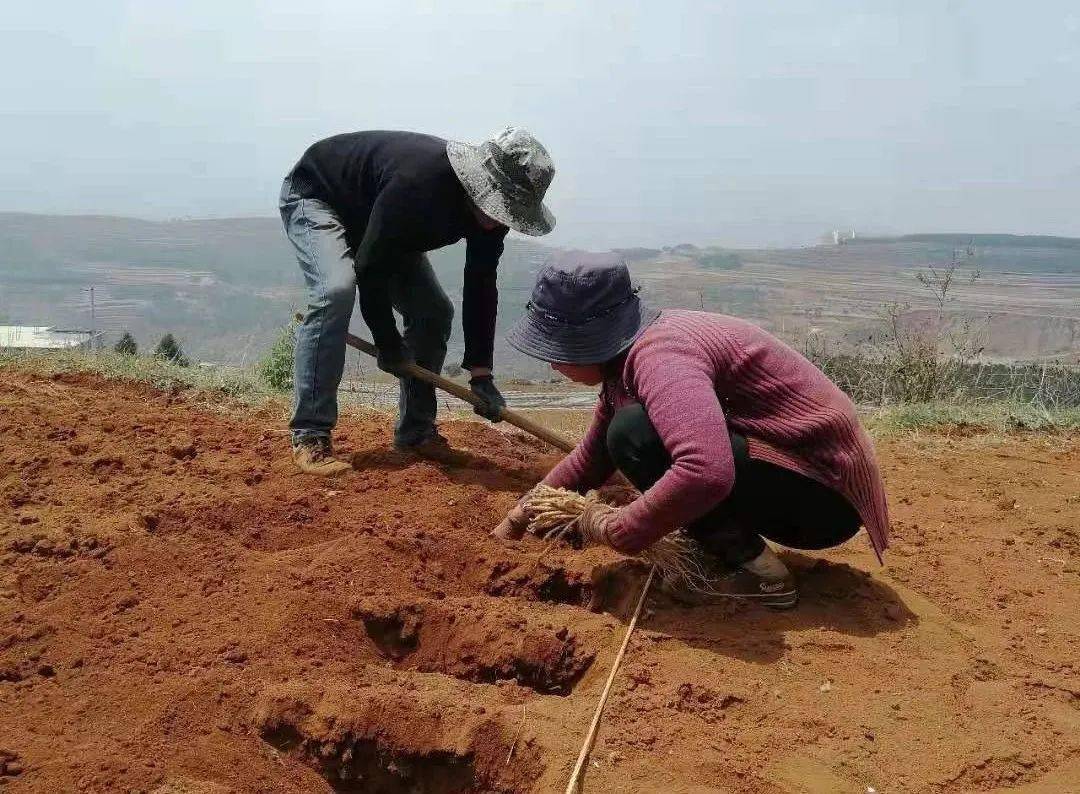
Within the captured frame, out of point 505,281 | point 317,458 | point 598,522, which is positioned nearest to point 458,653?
point 598,522

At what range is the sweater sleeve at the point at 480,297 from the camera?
12.8 feet

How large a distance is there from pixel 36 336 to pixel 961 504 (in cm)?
778

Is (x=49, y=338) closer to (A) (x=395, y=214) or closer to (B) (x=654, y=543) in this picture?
(A) (x=395, y=214)

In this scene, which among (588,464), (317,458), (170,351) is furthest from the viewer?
(170,351)

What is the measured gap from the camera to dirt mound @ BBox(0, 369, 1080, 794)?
2018 mm

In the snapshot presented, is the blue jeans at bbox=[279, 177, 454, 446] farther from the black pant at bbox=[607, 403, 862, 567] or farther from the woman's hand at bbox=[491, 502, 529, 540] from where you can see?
the black pant at bbox=[607, 403, 862, 567]

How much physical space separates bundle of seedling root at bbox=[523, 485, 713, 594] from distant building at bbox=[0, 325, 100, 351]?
4584 millimetres

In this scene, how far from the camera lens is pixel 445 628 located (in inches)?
103

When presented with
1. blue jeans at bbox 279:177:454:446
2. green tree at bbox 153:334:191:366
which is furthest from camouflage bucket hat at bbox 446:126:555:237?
green tree at bbox 153:334:191:366

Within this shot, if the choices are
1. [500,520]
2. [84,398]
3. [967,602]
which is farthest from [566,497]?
[84,398]

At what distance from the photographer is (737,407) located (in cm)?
256

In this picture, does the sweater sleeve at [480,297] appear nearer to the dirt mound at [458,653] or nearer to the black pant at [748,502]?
the dirt mound at [458,653]

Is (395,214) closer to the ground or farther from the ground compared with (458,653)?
farther from the ground

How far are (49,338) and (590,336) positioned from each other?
24.0 ft
